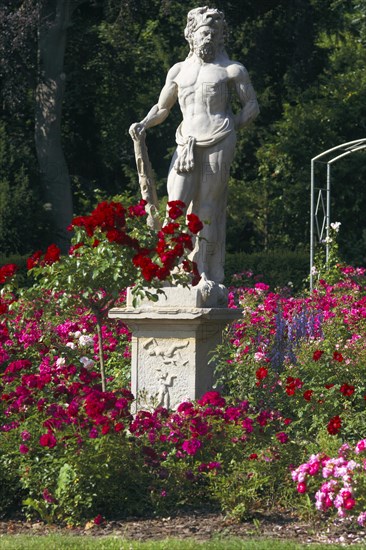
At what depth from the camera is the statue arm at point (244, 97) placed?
28.5 feet

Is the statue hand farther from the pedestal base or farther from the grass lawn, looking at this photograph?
the grass lawn

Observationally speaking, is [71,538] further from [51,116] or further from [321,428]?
[51,116]

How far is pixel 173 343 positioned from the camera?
26.5ft

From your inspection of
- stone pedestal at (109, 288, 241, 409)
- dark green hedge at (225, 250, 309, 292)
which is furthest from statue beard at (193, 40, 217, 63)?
dark green hedge at (225, 250, 309, 292)

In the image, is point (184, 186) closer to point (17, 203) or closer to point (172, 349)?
point (172, 349)

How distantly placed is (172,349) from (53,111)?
13858 millimetres

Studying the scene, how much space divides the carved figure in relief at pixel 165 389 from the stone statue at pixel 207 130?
0.84 metres

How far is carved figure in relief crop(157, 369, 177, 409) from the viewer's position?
8086 millimetres

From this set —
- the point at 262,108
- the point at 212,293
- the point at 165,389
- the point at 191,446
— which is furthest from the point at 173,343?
the point at 262,108

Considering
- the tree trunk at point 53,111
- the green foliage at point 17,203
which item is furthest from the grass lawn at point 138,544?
the tree trunk at point 53,111

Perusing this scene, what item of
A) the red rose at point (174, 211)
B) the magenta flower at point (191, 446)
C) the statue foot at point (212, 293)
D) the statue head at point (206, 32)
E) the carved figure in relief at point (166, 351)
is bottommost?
the magenta flower at point (191, 446)

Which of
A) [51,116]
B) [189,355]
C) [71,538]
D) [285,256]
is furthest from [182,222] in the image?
[51,116]

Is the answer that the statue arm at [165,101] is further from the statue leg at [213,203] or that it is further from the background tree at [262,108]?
the background tree at [262,108]

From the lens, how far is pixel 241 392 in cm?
818
